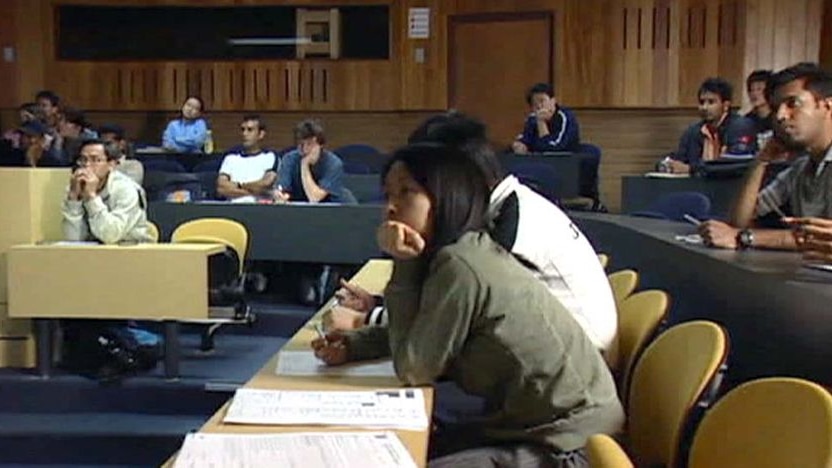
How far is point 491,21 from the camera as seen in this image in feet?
30.2

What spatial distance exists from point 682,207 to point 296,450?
354cm

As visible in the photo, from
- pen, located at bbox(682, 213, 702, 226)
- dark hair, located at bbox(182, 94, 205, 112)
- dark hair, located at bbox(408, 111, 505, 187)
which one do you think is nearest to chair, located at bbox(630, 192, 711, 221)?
pen, located at bbox(682, 213, 702, 226)

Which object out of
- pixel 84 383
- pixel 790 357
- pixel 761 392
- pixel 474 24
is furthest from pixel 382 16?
pixel 761 392

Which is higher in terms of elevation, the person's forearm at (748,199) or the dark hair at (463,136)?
the dark hair at (463,136)

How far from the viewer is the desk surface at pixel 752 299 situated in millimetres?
1985

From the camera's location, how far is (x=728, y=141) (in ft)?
20.0

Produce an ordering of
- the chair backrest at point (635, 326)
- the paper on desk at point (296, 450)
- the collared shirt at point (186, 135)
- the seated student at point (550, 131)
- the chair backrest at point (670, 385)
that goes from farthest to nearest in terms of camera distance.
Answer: the collared shirt at point (186, 135), the seated student at point (550, 131), the chair backrest at point (635, 326), the chair backrest at point (670, 385), the paper on desk at point (296, 450)

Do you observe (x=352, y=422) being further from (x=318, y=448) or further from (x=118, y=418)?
(x=118, y=418)

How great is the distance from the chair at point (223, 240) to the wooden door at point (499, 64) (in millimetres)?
4605

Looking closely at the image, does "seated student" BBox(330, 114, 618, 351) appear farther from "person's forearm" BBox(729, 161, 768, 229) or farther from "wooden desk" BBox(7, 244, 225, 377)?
"wooden desk" BBox(7, 244, 225, 377)

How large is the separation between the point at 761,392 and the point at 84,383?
334cm

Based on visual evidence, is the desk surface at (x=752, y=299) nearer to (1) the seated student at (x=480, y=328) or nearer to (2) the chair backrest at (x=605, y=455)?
(1) the seated student at (x=480, y=328)

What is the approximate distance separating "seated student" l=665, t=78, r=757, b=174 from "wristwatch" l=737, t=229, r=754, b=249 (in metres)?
3.33

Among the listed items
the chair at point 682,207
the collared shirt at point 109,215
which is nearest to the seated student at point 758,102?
the chair at point 682,207
